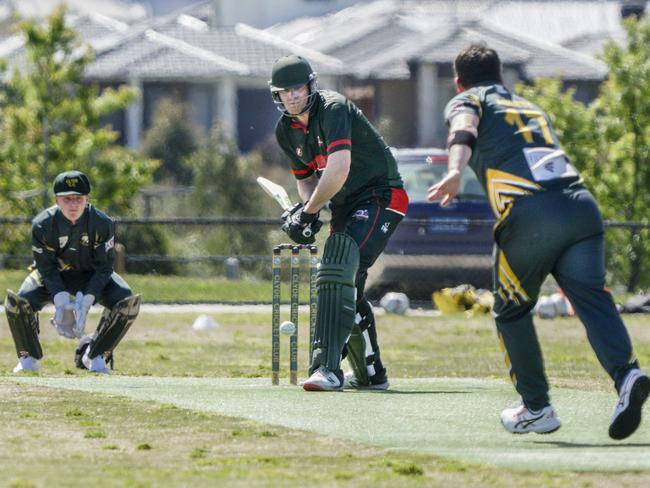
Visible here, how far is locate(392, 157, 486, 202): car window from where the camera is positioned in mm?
18516

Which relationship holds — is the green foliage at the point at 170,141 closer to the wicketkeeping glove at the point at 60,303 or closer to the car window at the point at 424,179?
the car window at the point at 424,179

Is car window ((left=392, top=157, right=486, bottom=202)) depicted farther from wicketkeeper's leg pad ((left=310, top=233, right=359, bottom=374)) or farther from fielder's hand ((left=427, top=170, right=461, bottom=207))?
fielder's hand ((left=427, top=170, right=461, bottom=207))

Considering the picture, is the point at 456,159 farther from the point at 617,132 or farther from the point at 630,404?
the point at 617,132

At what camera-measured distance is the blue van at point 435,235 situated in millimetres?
18578

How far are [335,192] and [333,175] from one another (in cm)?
12

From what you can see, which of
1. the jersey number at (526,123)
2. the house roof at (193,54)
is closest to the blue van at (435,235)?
the jersey number at (526,123)

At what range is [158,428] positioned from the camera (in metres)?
7.32

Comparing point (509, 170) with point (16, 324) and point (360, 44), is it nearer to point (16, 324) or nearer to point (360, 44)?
point (16, 324)

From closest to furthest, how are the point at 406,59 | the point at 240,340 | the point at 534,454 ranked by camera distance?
the point at 534,454 < the point at 240,340 < the point at 406,59

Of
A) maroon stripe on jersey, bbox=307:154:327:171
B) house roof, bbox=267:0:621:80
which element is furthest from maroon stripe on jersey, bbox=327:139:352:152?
house roof, bbox=267:0:621:80

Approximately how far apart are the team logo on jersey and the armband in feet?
5.72

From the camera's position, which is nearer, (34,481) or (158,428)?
(34,481)

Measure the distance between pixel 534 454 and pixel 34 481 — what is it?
2.12m

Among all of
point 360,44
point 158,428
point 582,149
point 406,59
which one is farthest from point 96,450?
point 360,44
